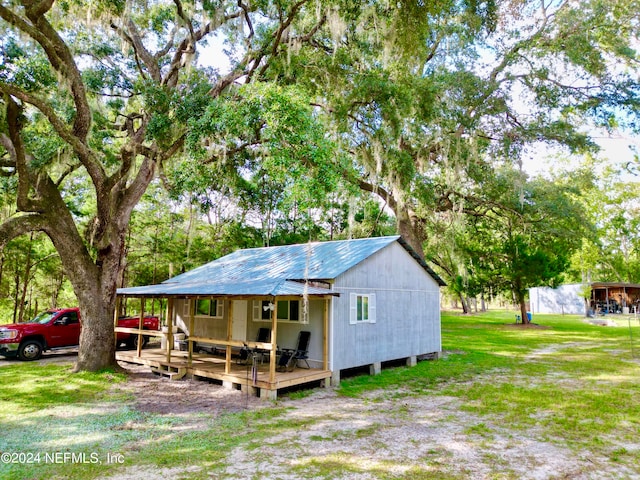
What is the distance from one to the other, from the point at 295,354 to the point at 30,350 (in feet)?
29.3

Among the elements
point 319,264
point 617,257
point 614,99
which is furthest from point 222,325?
point 617,257

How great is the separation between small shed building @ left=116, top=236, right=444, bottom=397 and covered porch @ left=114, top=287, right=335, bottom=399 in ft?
0.09

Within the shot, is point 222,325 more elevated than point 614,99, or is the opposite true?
point 614,99

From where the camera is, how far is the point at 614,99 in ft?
46.4

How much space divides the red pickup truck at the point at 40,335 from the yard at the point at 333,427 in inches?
62.1

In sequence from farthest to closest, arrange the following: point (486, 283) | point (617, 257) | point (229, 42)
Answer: point (617, 257) → point (486, 283) → point (229, 42)

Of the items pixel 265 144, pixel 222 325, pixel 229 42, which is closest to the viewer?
pixel 265 144

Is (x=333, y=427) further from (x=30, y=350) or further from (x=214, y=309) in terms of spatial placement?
(x=30, y=350)

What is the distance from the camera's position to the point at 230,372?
9.45 metres

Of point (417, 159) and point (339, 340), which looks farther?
point (417, 159)

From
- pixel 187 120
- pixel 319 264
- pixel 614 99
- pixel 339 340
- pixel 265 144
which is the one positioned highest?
pixel 614 99

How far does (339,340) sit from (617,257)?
41.6 meters

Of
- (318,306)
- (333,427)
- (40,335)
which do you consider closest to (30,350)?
(40,335)

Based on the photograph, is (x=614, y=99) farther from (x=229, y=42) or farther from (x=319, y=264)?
(x=229, y=42)
